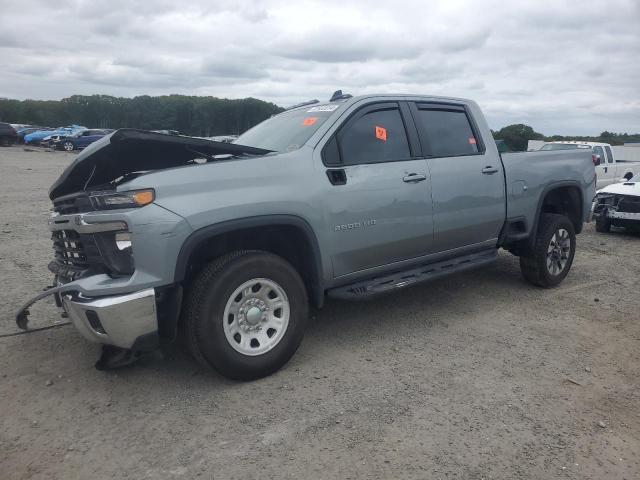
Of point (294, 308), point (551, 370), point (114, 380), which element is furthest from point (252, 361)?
point (551, 370)

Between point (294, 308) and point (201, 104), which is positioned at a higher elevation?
point (201, 104)

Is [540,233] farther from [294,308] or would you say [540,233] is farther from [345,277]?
[294,308]

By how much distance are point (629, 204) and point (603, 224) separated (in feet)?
1.99

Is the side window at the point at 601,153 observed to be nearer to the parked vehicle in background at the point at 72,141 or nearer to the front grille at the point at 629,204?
the front grille at the point at 629,204

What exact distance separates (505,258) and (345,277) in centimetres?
426

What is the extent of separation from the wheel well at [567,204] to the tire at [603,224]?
4.26 meters

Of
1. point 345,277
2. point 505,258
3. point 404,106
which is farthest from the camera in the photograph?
point 505,258

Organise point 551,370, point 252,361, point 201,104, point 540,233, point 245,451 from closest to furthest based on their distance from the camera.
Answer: point 245,451 < point 252,361 < point 551,370 < point 540,233 < point 201,104

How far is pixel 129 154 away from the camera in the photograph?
375 cm

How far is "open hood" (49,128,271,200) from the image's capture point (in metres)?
3.53

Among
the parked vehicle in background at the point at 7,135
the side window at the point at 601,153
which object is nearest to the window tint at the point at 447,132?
the side window at the point at 601,153

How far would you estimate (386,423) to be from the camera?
3.24m

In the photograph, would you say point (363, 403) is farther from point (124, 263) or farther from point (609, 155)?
point (609, 155)

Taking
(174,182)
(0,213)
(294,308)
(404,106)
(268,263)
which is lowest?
(0,213)
